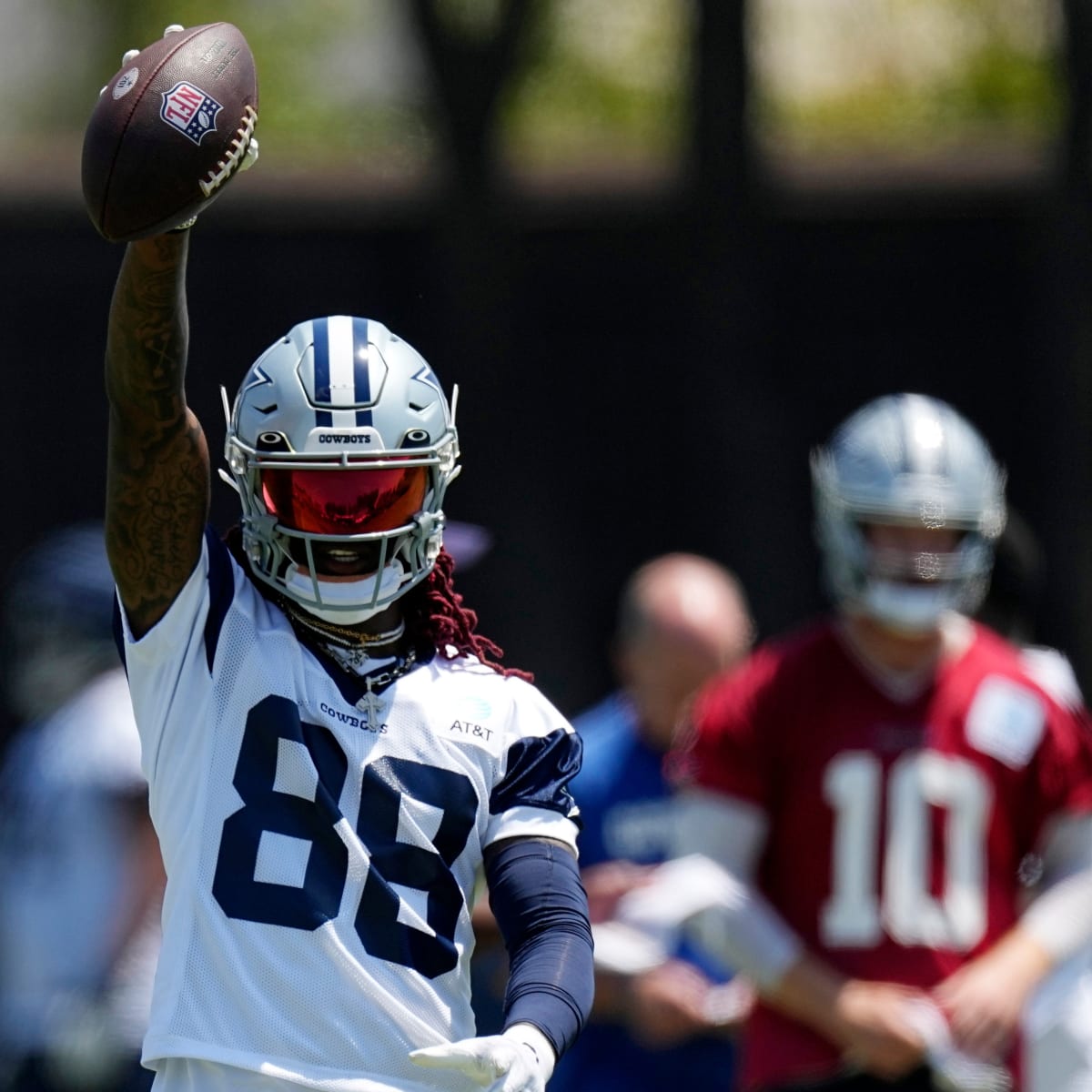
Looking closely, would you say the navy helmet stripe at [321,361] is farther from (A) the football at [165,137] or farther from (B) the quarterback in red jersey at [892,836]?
(B) the quarterback in red jersey at [892,836]

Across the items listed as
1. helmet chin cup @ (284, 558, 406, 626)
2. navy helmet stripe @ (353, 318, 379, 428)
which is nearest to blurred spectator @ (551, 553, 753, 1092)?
helmet chin cup @ (284, 558, 406, 626)

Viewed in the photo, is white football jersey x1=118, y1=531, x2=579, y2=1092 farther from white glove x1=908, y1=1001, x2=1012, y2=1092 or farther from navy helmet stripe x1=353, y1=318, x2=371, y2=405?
white glove x1=908, y1=1001, x2=1012, y2=1092

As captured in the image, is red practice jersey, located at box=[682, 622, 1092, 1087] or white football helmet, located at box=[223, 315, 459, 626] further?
red practice jersey, located at box=[682, 622, 1092, 1087]

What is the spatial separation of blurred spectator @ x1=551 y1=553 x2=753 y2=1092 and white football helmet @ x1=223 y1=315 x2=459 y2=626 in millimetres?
1967

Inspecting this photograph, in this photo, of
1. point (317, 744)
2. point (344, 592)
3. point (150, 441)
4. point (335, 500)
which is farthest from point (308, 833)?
point (150, 441)

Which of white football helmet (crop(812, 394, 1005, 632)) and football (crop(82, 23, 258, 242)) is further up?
football (crop(82, 23, 258, 242))

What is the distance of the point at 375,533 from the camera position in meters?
3.05

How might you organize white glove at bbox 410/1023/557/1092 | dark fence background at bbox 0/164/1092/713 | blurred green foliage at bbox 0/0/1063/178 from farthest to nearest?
1. blurred green foliage at bbox 0/0/1063/178
2. dark fence background at bbox 0/164/1092/713
3. white glove at bbox 410/1023/557/1092

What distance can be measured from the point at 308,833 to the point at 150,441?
56 centimetres

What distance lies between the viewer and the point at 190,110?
114 inches

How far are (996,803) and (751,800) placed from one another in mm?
501

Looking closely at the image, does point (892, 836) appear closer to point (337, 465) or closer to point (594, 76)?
point (337, 465)

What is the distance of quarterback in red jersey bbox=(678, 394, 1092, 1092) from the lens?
14.6 ft

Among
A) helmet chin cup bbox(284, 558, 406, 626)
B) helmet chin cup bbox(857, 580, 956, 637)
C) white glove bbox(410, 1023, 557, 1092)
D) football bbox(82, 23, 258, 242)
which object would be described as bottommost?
white glove bbox(410, 1023, 557, 1092)
